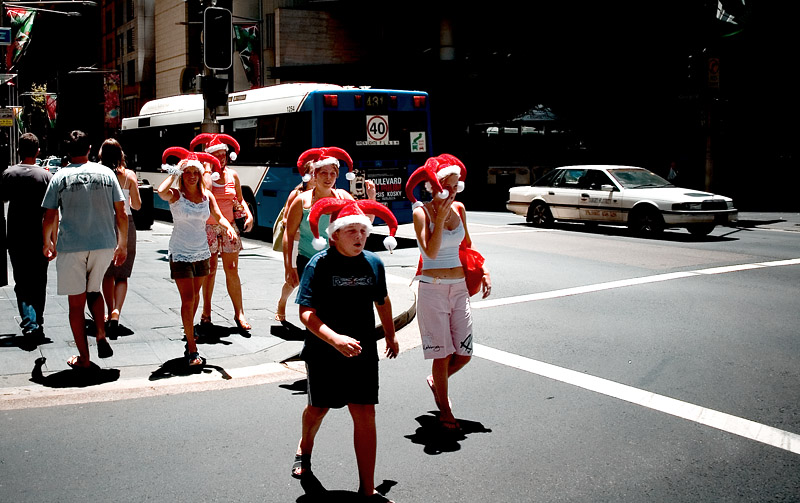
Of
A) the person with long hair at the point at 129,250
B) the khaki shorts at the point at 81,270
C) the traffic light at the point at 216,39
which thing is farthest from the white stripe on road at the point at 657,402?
the traffic light at the point at 216,39

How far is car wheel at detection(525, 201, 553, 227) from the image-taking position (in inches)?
761

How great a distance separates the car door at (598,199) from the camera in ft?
57.1

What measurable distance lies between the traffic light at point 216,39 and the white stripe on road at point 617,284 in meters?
4.27

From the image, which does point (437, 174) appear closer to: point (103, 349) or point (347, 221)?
point (347, 221)

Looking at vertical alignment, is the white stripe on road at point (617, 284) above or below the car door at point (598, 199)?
below

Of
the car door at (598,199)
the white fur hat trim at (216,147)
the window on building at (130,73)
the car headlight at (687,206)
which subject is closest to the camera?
the white fur hat trim at (216,147)

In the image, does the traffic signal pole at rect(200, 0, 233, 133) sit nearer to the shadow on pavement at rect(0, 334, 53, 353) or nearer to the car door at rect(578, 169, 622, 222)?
the shadow on pavement at rect(0, 334, 53, 353)

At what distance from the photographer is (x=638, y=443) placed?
16.0ft

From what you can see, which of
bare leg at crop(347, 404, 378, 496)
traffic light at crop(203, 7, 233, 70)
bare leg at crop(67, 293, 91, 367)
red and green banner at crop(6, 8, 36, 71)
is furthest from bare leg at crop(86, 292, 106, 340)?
red and green banner at crop(6, 8, 36, 71)

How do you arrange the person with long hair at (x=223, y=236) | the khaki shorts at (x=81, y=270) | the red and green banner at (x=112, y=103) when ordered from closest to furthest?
1. the khaki shorts at (x=81, y=270)
2. the person with long hair at (x=223, y=236)
3. the red and green banner at (x=112, y=103)

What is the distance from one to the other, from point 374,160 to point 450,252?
34.8 ft

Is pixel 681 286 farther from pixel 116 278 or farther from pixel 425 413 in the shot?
pixel 116 278

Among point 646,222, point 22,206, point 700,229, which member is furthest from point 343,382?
point 700,229

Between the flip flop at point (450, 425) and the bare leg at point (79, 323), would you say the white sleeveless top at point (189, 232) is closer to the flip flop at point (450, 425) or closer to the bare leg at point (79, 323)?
the bare leg at point (79, 323)
